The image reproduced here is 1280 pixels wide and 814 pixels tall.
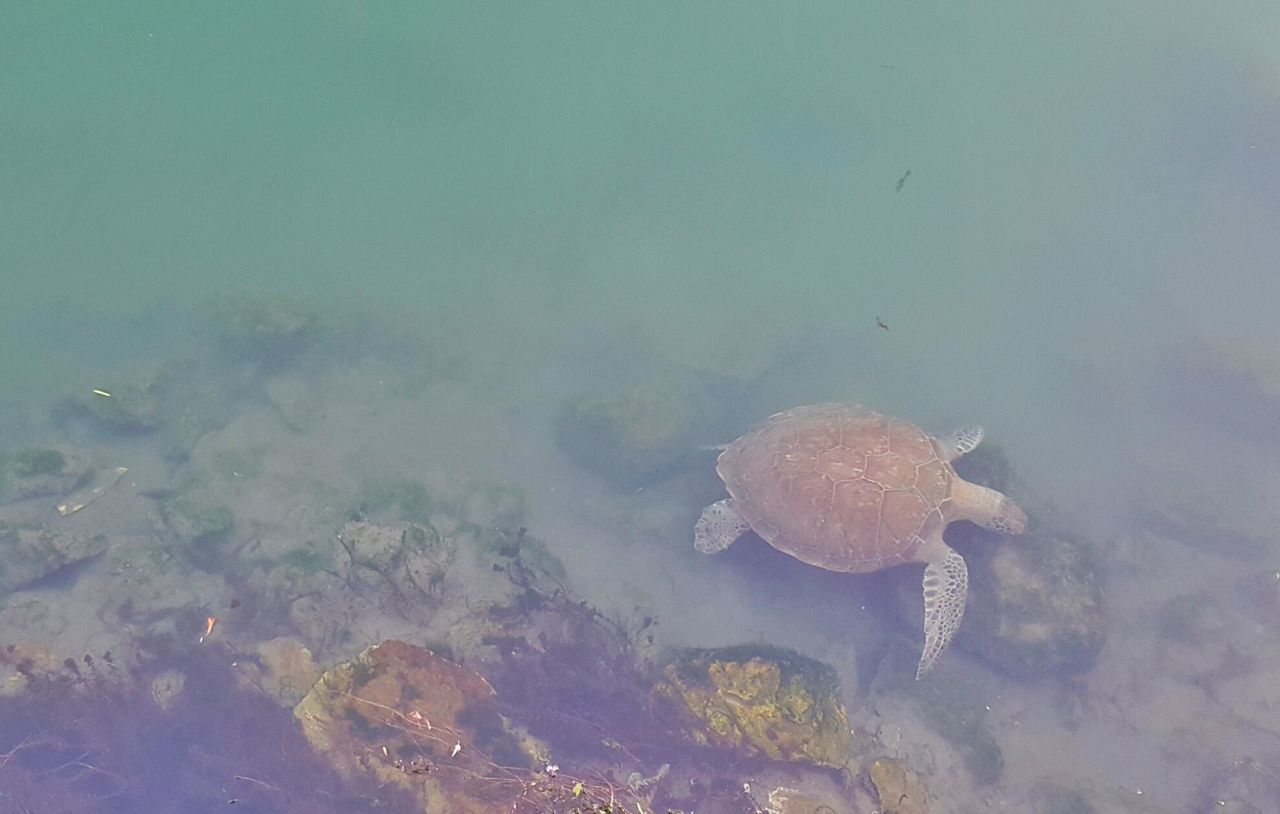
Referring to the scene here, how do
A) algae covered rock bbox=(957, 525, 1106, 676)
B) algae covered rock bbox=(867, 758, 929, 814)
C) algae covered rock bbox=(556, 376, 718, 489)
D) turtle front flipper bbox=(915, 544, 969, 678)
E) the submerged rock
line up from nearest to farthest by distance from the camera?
1. algae covered rock bbox=(867, 758, 929, 814)
2. turtle front flipper bbox=(915, 544, 969, 678)
3. algae covered rock bbox=(957, 525, 1106, 676)
4. the submerged rock
5. algae covered rock bbox=(556, 376, 718, 489)

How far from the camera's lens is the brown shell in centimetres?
614

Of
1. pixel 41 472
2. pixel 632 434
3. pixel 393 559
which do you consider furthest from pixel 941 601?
pixel 41 472

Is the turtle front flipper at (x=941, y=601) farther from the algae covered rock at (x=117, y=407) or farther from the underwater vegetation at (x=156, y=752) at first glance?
the algae covered rock at (x=117, y=407)

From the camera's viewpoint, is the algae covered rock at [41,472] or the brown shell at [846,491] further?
the algae covered rock at [41,472]

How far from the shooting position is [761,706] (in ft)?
16.6

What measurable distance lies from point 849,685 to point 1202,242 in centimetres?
737

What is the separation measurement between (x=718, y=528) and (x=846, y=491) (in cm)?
117

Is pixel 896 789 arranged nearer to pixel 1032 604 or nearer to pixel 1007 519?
pixel 1032 604

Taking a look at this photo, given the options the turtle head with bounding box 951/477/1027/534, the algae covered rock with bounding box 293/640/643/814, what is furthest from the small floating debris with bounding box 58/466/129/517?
the turtle head with bounding box 951/477/1027/534

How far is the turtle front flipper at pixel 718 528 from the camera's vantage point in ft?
21.9

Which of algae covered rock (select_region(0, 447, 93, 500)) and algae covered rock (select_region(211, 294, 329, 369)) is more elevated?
algae covered rock (select_region(211, 294, 329, 369))

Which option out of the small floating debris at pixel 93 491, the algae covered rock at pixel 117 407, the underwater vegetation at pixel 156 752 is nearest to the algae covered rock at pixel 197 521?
the small floating debris at pixel 93 491

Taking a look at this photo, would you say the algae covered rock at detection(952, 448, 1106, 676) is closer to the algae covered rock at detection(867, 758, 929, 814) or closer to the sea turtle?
the sea turtle

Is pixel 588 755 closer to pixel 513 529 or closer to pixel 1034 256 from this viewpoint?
pixel 513 529
